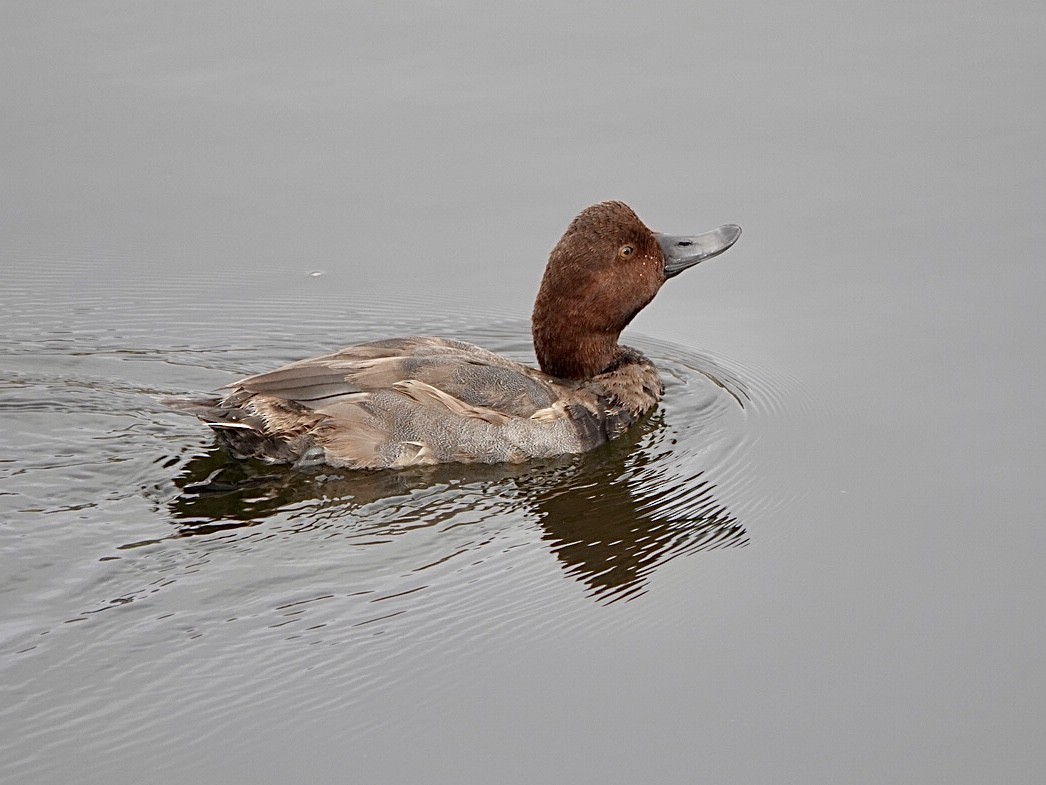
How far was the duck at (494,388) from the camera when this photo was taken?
7762mm

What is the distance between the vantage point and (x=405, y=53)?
1198 centimetres

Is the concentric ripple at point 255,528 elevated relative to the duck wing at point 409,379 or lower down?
Result: lower down

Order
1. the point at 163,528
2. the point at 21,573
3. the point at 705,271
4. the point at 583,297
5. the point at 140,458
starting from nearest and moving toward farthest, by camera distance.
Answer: the point at 21,573, the point at 163,528, the point at 140,458, the point at 583,297, the point at 705,271

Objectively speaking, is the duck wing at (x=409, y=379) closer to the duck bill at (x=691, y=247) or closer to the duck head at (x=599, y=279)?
the duck head at (x=599, y=279)

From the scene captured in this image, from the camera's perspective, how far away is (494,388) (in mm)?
8047

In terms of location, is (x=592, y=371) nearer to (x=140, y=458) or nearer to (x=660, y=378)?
(x=660, y=378)

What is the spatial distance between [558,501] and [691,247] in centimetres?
208

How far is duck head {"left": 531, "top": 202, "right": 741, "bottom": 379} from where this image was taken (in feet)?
27.8

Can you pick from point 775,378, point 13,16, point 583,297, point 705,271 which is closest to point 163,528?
point 583,297

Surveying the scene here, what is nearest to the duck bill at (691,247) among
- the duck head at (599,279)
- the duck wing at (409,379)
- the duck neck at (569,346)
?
the duck head at (599,279)

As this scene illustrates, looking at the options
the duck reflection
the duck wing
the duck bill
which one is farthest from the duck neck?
the duck reflection

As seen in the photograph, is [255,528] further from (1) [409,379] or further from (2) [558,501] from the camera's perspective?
(2) [558,501]

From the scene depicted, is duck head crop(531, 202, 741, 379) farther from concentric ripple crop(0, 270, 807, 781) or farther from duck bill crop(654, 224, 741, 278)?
concentric ripple crop(0, 270, 807, 781)

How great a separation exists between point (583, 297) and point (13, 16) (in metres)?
6.66
